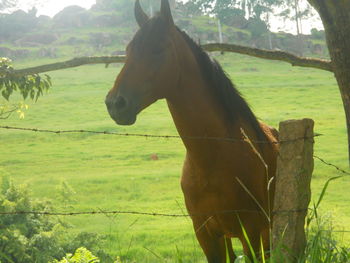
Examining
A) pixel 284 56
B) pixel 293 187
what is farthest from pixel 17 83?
pixel 293 187

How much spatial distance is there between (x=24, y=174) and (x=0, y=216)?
11.3 meters

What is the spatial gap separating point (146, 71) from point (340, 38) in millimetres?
1453

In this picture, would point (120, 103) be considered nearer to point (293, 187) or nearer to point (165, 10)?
point (165, 10)

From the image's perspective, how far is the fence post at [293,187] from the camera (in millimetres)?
2697

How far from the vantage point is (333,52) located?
3818mm

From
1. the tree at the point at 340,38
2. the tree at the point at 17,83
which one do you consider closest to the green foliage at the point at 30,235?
the tree at the point at 17,83

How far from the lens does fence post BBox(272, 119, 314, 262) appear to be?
8.85 ft

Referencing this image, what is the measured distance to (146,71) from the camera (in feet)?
11.5

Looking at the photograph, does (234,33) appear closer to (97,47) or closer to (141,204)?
(97,47)

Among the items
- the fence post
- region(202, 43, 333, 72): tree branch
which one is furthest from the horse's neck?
the fence post

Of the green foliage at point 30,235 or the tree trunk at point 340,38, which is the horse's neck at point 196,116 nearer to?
the tree trunk at point 340,38

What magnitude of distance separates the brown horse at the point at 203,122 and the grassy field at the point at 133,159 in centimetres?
51

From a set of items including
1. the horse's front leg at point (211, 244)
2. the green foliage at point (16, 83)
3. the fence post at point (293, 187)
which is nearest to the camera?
the fence post at point (293, 187)

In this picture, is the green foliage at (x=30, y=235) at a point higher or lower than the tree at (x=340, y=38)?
lower
